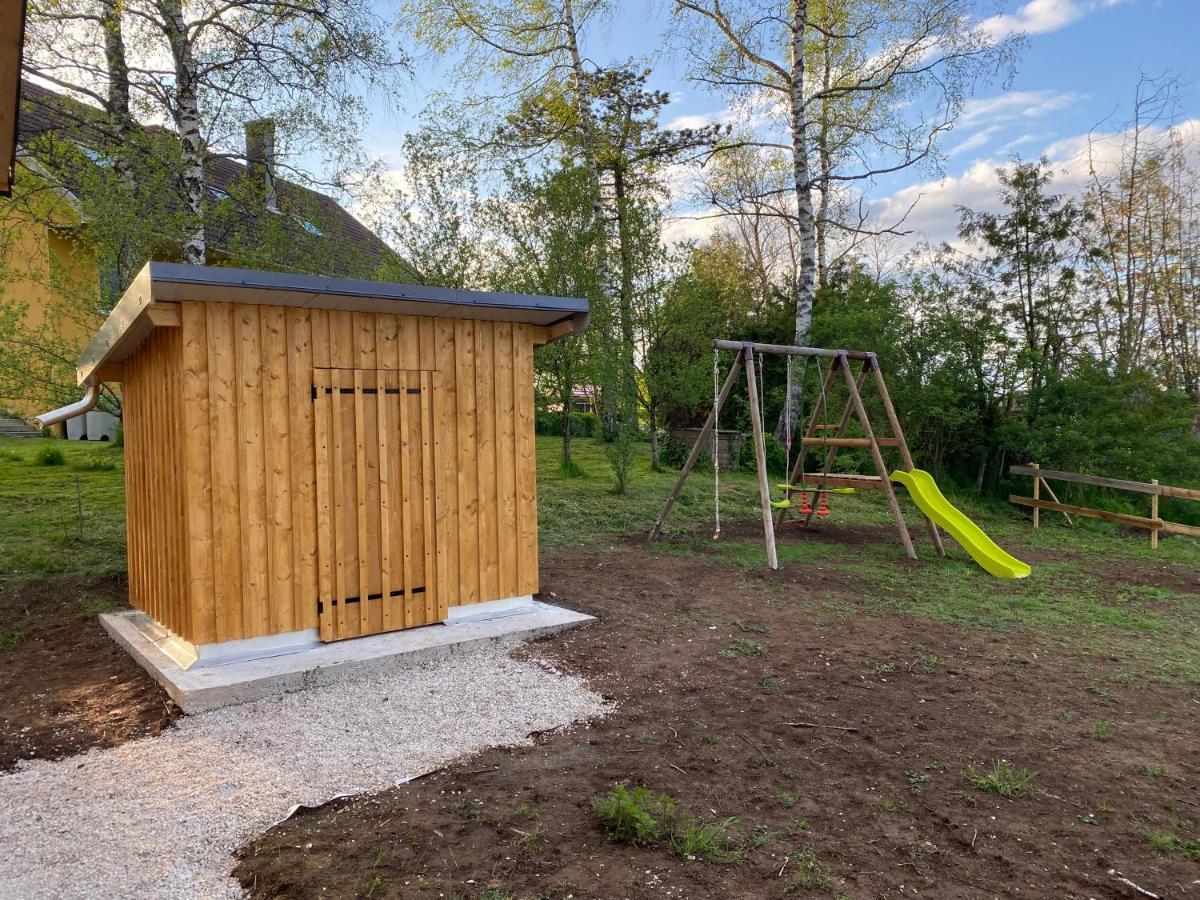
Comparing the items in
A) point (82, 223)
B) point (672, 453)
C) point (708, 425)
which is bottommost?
point (672, 453)

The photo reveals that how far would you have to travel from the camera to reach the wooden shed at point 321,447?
4254mm

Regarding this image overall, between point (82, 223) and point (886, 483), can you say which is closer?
point (82, 223)

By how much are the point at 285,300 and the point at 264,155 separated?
6.32m

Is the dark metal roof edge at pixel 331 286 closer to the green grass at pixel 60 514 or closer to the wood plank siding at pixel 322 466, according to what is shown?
the wood plank siding at pixel 322 466

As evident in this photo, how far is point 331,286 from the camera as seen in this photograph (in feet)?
13.9

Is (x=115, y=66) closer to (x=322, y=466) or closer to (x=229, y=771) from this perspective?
(x=322, y=466)

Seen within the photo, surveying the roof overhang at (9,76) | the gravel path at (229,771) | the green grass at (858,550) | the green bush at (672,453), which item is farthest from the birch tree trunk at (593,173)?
the roof overhang at (9,76)

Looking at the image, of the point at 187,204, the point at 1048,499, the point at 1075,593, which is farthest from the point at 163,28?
the point at 1048,499

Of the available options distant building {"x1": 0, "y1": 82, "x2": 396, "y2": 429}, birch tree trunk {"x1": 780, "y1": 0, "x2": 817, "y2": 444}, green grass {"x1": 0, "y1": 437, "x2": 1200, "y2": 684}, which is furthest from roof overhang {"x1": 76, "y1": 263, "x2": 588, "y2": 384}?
birch tree trunk {"x1": 780, "y1": 0, "x2": 817, "y2": 444}

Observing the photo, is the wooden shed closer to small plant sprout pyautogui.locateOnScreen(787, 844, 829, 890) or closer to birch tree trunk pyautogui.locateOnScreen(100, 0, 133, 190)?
small plant sprout pyautogui.locateOnScreen(787, 844, 829, 890)

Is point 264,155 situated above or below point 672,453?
above

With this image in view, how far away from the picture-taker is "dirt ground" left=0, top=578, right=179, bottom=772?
11.9 feet

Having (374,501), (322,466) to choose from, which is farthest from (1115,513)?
(322,466)

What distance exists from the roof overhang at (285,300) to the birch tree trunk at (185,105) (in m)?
3.62
